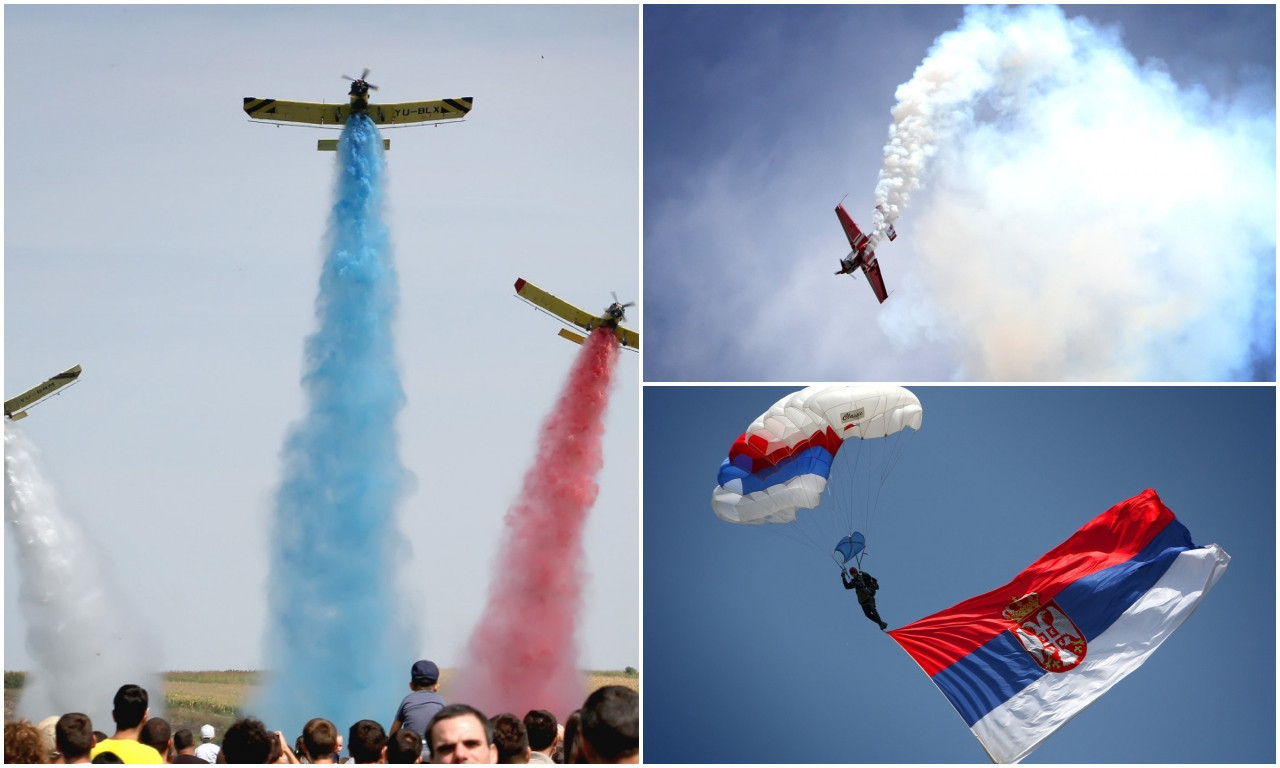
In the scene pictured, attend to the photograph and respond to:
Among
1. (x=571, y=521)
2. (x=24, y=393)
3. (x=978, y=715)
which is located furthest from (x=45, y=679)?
(x=978, y=715)

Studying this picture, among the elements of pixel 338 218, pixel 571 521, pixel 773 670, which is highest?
pixel 338 218

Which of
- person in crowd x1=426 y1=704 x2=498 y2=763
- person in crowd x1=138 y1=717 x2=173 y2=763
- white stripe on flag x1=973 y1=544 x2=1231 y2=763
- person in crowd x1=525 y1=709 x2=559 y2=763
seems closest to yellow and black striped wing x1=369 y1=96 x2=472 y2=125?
white stripe on flag x1=973 y1=544 x2=1231 y2=763

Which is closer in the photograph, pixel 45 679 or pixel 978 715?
pixel 978 715

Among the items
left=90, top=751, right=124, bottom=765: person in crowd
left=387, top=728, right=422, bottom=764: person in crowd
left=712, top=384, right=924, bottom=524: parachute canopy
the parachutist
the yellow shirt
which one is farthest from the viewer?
left=712, top=384, right=924, bottom=524: parachute canopy

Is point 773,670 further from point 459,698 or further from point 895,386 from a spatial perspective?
point 895,386

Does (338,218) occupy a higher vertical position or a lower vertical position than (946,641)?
higher

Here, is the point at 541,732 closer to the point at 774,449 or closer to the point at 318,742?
the point at 318,742

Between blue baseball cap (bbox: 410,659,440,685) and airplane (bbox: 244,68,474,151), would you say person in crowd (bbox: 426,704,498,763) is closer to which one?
blue baseball cap (bbox: 410,659,440,685)
